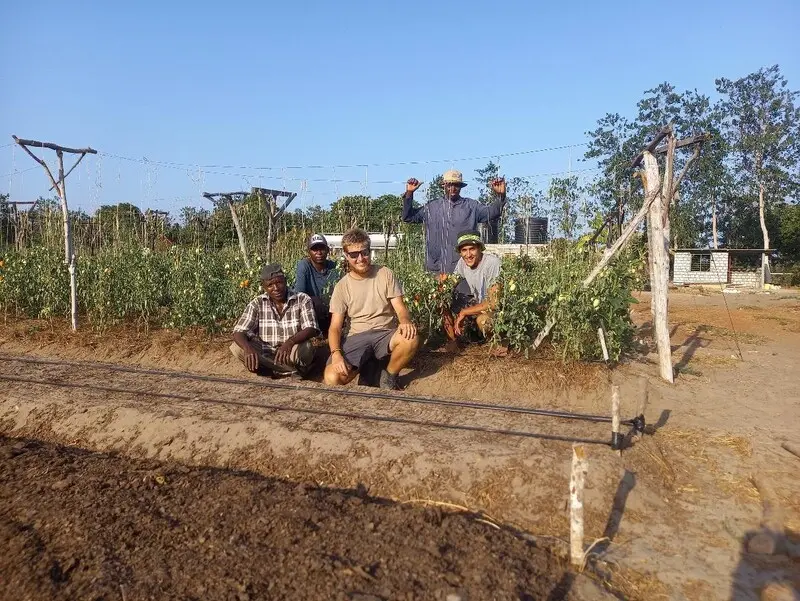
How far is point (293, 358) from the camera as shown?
5.52 meters

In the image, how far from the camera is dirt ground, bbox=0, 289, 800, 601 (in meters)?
2.95

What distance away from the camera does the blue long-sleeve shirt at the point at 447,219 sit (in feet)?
20.7

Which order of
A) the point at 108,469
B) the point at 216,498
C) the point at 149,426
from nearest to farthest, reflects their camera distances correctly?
the point at 216,498 < the point at 108,469 < the point at 149,426

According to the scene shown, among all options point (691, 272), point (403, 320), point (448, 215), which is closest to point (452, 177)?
point (448, 215)

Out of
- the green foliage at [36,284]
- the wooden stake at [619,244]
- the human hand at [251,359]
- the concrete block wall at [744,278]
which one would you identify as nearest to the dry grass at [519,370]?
the wooden stake at [619,244]

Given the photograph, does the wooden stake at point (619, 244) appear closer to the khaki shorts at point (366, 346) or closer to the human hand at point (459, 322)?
the human hand at point (459, 322)

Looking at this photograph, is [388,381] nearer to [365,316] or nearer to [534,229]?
[365,316]

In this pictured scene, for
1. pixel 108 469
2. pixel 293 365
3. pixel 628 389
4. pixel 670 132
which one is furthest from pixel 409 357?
pixel 670 132

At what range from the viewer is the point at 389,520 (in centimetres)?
292

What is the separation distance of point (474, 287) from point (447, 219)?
2.65 ft

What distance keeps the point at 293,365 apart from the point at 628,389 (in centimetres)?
267

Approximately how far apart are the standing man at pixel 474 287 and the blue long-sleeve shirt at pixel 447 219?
0.83 ft

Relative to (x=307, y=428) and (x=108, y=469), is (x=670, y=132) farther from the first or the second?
(x=108, y=469)

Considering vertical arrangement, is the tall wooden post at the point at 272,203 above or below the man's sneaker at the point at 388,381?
above
